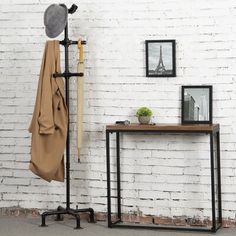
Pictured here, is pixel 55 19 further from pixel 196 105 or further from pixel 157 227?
pixel 157 227

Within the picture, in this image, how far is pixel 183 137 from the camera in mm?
5707

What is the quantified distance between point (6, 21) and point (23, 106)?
75cm

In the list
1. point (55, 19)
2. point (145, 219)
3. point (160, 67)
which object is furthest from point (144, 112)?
point (55, 19)

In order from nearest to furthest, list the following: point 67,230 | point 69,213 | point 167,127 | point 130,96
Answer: point 167,127 → point 67,230 → point 69,213 → point 130,96

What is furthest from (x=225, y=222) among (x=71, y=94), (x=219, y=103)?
(x=71, y=94)

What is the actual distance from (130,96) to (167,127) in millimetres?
554

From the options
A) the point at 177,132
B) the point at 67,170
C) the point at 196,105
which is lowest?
the point at 67,170

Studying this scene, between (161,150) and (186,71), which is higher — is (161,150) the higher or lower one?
A: the lower one

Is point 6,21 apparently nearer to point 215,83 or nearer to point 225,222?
point 215,83

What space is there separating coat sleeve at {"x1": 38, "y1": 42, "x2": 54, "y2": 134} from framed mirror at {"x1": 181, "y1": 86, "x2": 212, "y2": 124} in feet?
3.50

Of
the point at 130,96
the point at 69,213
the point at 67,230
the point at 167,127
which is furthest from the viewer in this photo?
the point at 130,96

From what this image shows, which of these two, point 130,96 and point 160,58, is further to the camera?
point 130,96

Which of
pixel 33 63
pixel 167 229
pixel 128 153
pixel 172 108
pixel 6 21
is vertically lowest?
pixel 167 229

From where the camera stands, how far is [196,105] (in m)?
5.60
